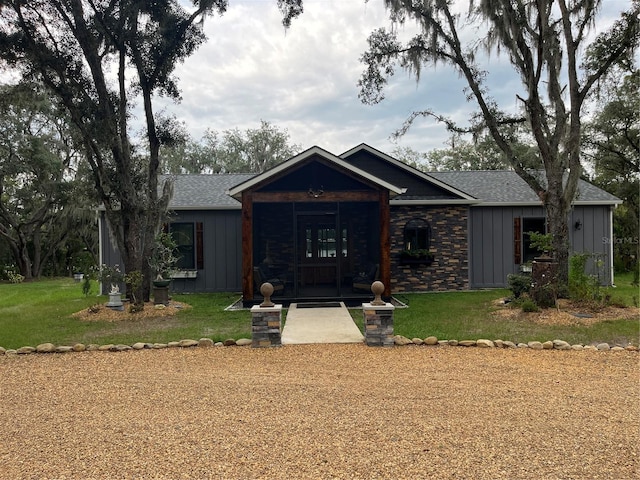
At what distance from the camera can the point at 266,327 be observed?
572 cm

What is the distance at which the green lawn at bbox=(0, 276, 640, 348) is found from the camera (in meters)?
6.14

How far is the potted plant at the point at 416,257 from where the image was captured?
11.6 m

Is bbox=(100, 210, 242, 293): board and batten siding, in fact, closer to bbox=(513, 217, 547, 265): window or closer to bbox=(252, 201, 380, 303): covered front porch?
bbox=(252, 201, 380, 303): covered front porch

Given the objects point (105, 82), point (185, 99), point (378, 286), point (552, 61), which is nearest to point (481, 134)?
point (552, 61)

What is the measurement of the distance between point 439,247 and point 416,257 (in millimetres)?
789

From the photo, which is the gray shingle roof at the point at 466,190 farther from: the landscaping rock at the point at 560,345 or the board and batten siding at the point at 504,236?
the landscaping rock at the point at 560,345

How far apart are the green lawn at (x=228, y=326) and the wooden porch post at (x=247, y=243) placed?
71cm

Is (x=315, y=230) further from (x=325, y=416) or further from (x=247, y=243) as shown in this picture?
(x=325, y=416)

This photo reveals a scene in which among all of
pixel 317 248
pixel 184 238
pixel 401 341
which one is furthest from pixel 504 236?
pixel 184 238

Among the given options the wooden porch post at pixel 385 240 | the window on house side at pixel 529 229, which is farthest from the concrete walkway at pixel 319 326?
the window on house side at pixel 529 229

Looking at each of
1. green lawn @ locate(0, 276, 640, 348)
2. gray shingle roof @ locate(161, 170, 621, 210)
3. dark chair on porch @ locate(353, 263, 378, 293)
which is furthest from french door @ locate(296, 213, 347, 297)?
green lawn @ locate(0, 276, 640, 348)

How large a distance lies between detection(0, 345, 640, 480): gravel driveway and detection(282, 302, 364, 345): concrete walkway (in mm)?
779

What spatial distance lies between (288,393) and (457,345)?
2.71 metres

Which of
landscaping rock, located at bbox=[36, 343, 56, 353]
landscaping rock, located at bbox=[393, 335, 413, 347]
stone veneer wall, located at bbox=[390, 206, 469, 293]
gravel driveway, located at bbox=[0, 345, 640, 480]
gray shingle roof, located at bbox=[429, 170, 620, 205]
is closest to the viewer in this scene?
gravel driveway, located at bbox=[0, 345, 640, 480]
